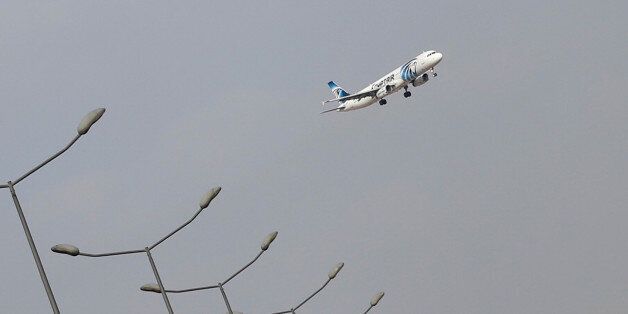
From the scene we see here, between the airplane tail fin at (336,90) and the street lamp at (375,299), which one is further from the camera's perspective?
the airplane tail fin at (336,90)

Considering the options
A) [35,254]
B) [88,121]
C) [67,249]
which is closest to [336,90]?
[67,249]

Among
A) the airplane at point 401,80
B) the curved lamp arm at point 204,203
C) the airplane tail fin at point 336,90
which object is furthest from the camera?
the airplane tail fin at point 336,90

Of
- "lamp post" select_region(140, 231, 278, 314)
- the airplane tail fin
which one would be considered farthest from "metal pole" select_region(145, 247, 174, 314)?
the airplane tail fin

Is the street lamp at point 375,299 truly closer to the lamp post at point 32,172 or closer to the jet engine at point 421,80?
the lamp post at point 32,172

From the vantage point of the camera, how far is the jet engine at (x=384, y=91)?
133125 mm

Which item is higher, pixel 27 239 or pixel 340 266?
pixel 340 266

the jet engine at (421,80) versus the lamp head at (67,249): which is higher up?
the jet engine at (421,80)

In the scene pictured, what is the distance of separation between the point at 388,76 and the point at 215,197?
98.0 m

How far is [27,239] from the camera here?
1106 inches

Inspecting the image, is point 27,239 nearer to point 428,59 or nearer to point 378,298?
point 378,298

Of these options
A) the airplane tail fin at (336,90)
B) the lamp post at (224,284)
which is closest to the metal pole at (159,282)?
the lamp post at (224,284)

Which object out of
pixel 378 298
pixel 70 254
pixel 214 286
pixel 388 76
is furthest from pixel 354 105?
pixel 70 254

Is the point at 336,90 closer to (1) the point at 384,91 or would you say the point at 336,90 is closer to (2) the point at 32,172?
(1) the point at 384,91

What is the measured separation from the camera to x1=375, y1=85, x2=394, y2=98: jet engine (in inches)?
5241
